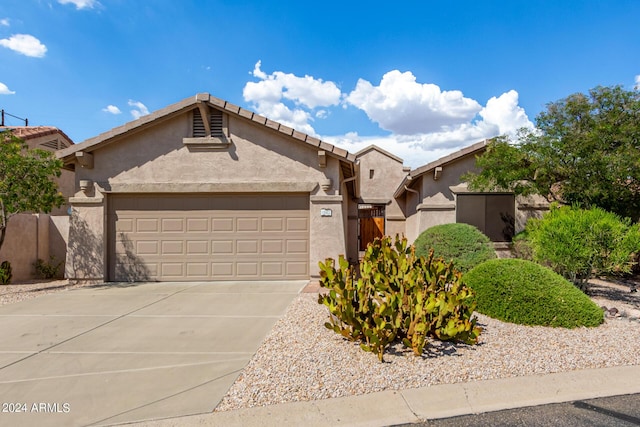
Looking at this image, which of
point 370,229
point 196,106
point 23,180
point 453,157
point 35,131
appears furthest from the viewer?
point 370,229

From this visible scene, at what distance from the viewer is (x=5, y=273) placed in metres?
9.79

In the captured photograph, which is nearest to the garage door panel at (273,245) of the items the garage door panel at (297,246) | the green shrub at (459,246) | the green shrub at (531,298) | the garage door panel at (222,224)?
the garage door panel at (297,246)

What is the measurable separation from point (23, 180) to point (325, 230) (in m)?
7.34

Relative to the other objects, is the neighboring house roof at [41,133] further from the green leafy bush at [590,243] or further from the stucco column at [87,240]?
the green leafy bush at [590,243]

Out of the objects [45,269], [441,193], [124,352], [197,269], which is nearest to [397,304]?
[124,352]

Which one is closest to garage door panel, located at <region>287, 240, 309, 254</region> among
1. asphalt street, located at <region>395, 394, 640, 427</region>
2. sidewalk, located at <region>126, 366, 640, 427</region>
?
sidewalk, located at <region>126, 366, 640, 427</region>

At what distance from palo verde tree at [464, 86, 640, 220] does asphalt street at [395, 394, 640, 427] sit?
6.85 meters

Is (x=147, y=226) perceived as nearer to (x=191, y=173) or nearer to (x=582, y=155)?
(x=191, y=173)

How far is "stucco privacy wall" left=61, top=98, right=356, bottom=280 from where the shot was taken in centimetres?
959

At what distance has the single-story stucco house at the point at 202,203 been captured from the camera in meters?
9.62

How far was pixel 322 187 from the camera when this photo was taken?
955cm

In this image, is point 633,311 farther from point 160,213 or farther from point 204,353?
point 160,213

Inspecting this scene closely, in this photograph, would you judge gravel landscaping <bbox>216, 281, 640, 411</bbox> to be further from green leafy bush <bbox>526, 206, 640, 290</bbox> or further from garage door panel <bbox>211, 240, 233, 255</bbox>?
garage door panel <bbox>211, 240, 233, 255</bbox>

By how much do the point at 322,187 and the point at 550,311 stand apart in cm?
574
